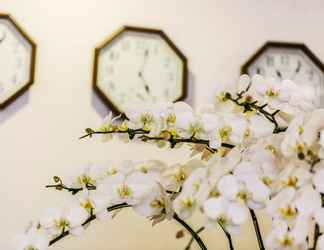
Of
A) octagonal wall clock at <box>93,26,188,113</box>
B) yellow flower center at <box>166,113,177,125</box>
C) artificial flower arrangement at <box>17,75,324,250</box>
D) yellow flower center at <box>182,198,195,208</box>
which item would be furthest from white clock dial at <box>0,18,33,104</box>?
yellow flower center at <box>182,198,195,208</box>

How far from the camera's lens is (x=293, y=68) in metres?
1.46

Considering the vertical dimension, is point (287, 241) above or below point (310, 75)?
below

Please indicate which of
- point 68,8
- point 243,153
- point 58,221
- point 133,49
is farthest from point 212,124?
point 68,8

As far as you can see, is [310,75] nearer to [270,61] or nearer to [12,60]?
A: [270,61]

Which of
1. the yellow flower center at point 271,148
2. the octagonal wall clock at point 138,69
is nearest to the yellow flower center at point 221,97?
the yellow flower center at point 271,148

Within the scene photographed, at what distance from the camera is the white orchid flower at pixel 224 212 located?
61 cm

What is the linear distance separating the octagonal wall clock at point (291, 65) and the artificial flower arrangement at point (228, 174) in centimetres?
63

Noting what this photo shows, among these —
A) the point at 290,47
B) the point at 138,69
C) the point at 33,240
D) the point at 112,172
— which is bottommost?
the point at 33,240

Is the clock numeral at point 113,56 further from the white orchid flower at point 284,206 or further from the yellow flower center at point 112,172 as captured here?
the white orchid flower at point 284,206

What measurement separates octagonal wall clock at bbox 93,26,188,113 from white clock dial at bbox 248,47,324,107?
0.76 feet

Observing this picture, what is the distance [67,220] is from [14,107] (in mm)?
679

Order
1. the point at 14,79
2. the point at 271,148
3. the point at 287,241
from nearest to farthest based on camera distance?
the point at 287,241 < the point at 271,148 < the point at 14,79

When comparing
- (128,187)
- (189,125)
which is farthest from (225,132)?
(128,187)

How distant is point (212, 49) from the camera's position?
1448mm
